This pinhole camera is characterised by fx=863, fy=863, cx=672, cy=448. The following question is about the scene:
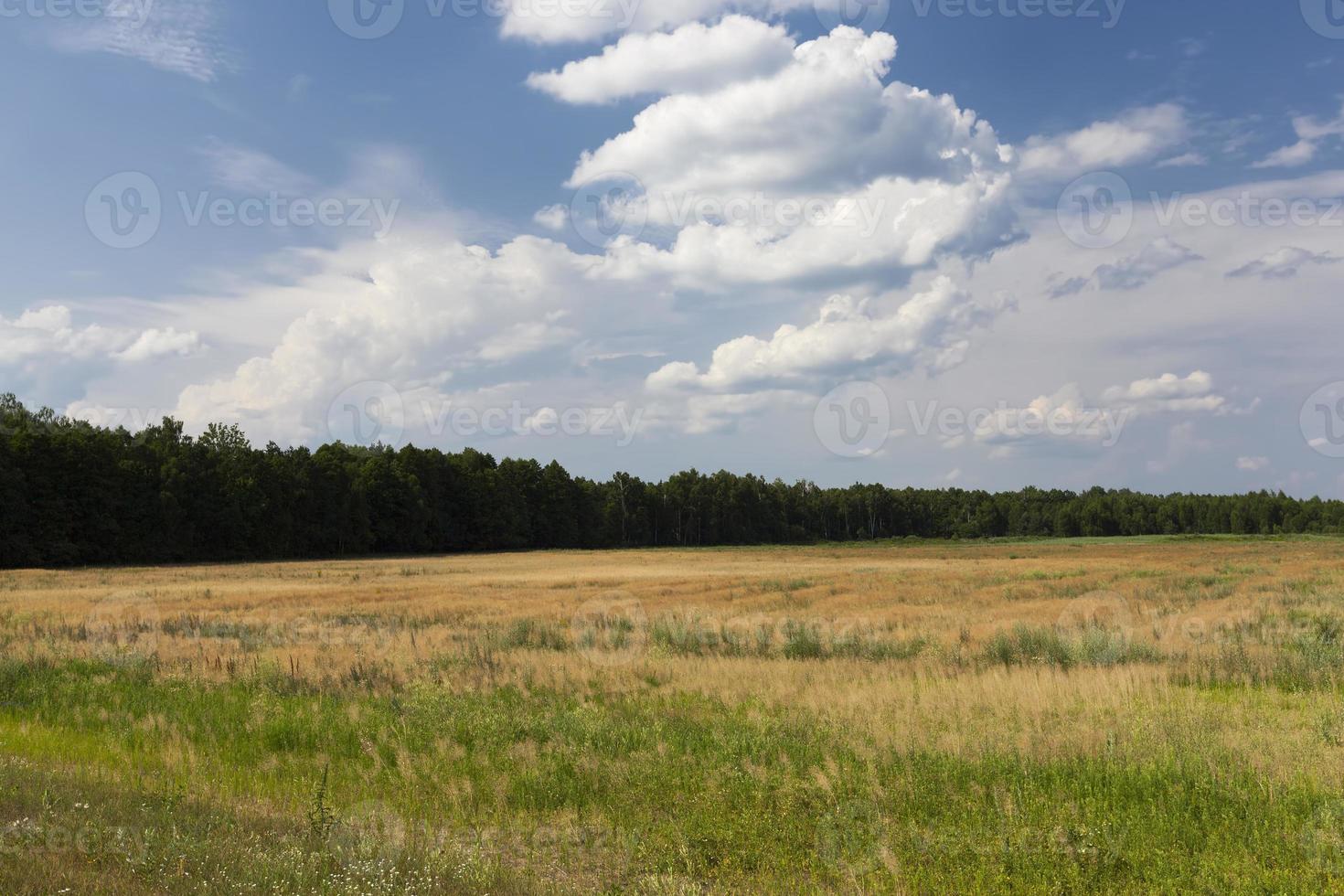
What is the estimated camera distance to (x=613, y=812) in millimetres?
8797

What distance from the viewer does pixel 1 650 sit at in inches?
795

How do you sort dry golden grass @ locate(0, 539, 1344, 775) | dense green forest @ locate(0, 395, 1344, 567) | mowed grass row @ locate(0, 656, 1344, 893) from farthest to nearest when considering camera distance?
dense green forest @ locate(0, 395, 1344, 567) < dry golden grass @ locate(0, 539, 1344, 775) < mowed grass row @ locate(0, 656, 1344, 893)

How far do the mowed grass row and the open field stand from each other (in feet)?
0.12

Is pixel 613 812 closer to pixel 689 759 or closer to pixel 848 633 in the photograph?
pixel 689 759

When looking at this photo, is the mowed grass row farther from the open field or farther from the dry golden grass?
the dry golden grass

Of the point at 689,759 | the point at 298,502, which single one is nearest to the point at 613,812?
the point at 689,759

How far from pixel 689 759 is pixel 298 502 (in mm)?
107185

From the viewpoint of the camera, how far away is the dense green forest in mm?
82188

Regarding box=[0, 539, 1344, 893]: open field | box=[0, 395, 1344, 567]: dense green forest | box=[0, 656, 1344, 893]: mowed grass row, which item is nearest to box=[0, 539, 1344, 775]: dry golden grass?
box=[0, 539, 1344, 893]: open field

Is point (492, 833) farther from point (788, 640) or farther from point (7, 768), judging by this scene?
point (788, 640)

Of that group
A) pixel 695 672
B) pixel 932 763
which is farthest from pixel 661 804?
pixel 695 672

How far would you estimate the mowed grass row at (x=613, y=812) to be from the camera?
21.8ft

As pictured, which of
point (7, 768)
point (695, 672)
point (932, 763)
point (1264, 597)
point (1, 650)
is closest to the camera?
point (7, 768)

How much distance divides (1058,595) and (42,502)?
3414 inches
